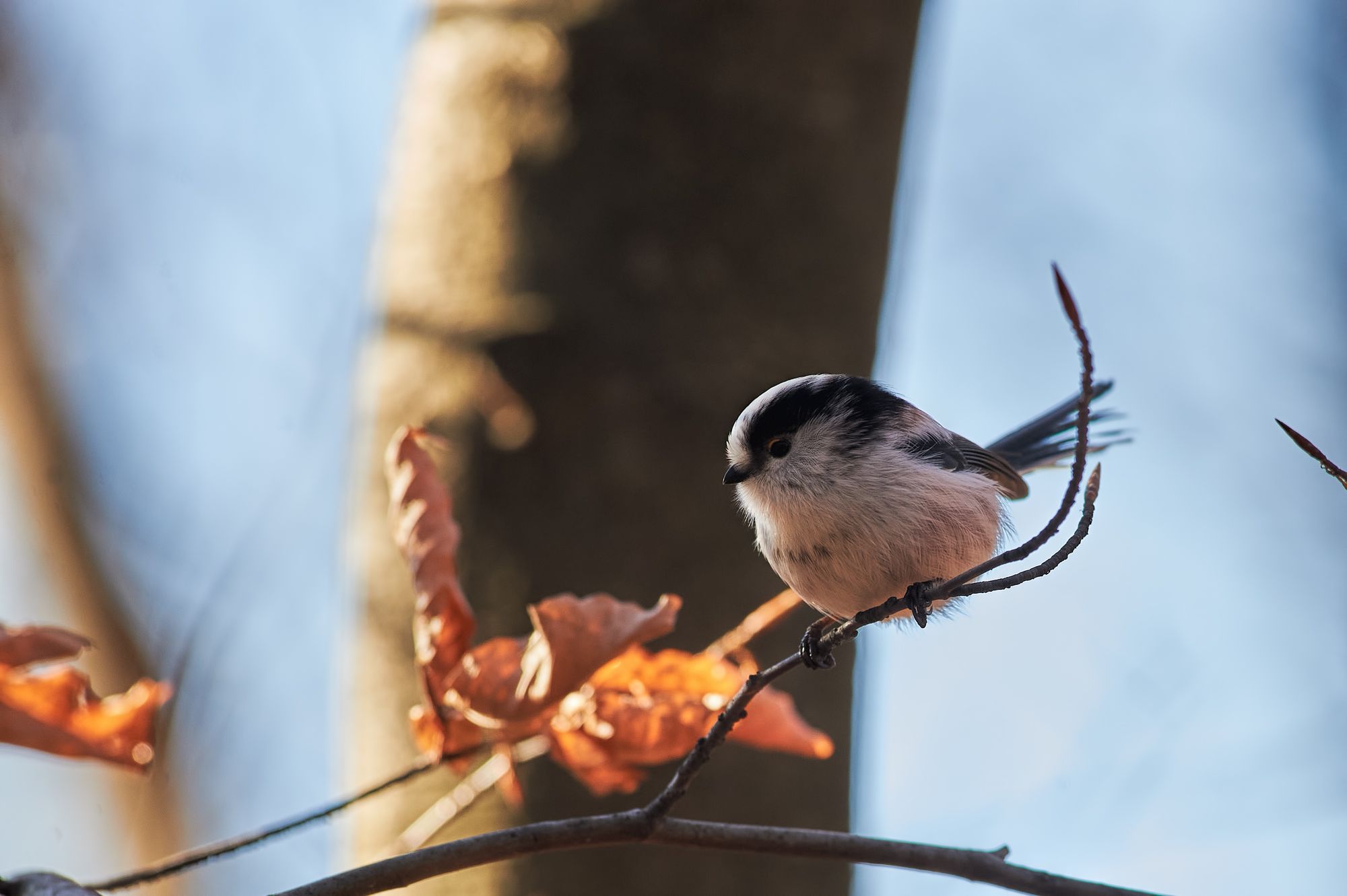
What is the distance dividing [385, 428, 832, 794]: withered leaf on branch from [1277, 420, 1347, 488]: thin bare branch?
0.50 metres

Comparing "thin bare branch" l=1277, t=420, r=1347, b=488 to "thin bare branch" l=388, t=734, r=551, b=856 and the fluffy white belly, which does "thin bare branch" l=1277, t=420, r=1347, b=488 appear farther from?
"thin bare branch" l=388, t=734, r=551, b=856

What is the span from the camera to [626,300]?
1.91 m

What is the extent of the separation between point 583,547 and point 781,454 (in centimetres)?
50

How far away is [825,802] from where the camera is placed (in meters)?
1.80

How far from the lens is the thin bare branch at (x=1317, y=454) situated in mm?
787

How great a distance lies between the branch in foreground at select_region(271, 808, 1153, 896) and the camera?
771mm

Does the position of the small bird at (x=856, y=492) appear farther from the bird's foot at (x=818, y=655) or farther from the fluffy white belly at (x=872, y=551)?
the bird's foot at (x=818, y=655)

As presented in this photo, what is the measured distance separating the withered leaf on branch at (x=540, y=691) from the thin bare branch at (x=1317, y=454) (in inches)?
19.7

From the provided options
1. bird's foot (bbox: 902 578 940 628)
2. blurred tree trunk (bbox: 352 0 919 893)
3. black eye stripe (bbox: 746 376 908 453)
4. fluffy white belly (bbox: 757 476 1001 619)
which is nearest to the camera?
bird's foot (bbox: 902 578 940 628)

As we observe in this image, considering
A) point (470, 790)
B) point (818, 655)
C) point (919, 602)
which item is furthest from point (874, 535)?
point (470, 790)

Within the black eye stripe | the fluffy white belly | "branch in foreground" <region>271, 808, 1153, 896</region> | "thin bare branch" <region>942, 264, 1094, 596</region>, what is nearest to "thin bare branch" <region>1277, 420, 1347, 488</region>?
"thin bare branch" <region>942, 264, 1094, 596</region>

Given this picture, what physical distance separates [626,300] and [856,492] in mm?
752

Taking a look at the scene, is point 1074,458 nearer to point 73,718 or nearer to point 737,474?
point 737,474

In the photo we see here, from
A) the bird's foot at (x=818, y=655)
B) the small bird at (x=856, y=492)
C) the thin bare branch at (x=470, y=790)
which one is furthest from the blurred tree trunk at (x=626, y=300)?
the bird's foot at (x=818, y=655)
